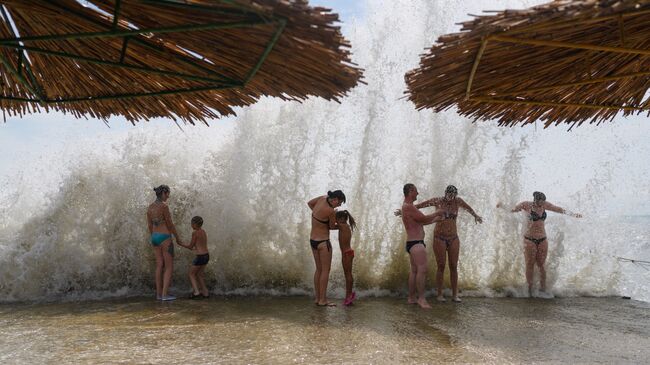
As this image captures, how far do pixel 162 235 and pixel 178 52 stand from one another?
584 centimetres

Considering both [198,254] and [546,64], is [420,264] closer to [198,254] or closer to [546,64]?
[198,254]

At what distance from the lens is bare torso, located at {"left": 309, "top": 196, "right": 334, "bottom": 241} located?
7465 mm

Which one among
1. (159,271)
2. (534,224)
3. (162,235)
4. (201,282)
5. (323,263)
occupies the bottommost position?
(201,282)

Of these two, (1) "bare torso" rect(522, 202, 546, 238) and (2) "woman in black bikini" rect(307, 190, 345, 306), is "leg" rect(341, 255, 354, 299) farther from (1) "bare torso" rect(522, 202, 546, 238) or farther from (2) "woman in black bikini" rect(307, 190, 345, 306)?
(1) "bare torso" rect(522, 202, 546, 238)

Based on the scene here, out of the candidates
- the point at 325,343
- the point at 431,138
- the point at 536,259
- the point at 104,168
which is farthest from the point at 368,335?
the point at 104,168

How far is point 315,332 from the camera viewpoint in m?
5.80

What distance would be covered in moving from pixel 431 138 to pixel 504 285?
130 inches

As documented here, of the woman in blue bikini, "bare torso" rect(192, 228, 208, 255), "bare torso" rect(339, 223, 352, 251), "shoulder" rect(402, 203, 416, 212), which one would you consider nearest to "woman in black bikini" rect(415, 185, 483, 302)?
"shoulder" rect(402, 203, 416, 212)

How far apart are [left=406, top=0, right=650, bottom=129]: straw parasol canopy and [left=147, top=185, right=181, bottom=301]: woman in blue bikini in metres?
5.54

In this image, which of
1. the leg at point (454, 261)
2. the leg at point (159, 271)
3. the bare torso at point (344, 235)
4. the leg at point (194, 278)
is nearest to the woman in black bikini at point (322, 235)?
the bare torso at point (344, 235)

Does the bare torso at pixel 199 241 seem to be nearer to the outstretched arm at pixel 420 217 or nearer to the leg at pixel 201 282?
the leg at pixel 201 282

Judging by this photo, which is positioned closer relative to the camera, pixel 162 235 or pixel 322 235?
pixel 322 235

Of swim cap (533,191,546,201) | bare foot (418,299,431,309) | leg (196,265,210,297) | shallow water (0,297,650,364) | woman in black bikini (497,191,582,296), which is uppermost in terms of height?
swim cap (533,191,546,201)

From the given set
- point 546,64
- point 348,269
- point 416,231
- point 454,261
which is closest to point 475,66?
point 546,64
